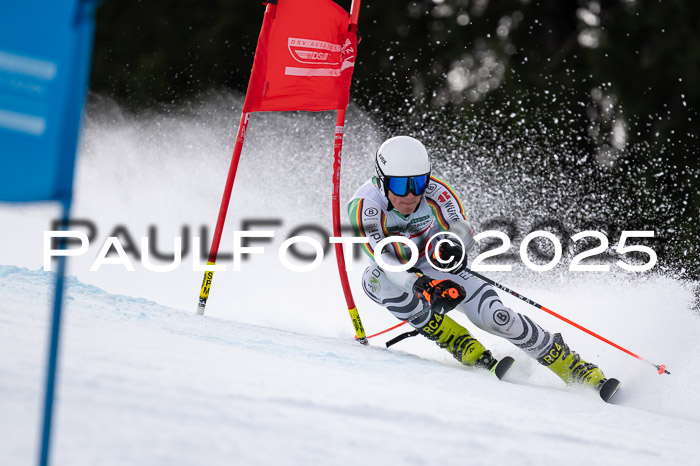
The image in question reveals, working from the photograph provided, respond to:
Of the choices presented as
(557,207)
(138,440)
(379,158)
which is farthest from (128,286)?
(557,207)

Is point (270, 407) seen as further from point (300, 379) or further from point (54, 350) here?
point (54, 350)

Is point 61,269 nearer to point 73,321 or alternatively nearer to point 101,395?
point 101,395

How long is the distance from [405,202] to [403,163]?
0.85 feet

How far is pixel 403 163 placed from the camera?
16.6 feet

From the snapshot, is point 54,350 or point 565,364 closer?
point 54,350

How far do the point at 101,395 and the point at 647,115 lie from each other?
49.1 feet

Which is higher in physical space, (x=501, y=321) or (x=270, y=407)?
(x=501, y=321)


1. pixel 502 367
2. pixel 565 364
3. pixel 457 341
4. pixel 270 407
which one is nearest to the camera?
pixel 270 407

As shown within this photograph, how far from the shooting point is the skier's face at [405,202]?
5156 millimetres

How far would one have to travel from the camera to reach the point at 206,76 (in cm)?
1869

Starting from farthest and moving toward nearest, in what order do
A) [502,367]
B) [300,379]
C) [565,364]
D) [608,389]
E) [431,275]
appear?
[431,275] < [565,364] < [502,367] < [608,389] < [300,379]

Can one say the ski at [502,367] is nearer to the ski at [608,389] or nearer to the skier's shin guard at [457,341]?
the skier's shin guard at [457,341]

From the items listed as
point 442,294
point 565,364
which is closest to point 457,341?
point 442,294
